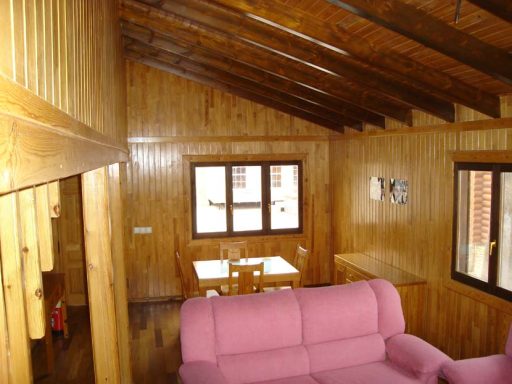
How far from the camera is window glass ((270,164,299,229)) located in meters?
8.20

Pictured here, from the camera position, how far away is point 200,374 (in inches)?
142

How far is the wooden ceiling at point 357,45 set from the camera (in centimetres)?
326

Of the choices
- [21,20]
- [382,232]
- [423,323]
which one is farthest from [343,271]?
[21,20]

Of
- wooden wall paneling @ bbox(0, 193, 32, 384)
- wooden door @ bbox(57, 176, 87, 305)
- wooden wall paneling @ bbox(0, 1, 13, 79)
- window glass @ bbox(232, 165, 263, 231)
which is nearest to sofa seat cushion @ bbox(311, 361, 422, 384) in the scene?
wooden wall paneling @ bbox(0, 193, 32, 384)

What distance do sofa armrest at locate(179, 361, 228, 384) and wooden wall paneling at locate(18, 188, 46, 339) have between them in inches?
93.9

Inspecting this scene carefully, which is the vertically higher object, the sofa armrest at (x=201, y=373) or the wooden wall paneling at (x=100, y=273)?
the wooden wall paneling at (x=100, y=273)

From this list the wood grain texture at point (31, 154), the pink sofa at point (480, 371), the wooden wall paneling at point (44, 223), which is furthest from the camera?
the pink sofa at point (480, 371)

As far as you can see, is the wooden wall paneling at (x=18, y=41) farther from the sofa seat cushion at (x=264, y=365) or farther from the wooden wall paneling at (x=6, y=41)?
the sofa seat cushion at (x=264, y=365)

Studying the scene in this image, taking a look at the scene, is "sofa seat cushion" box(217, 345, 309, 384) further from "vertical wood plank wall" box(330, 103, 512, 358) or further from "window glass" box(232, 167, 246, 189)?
"window glass" box(232, 167, 246, 189)

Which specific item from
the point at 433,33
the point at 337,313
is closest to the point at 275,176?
the point at 337,313

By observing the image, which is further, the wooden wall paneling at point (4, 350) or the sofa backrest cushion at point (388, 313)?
the sofa backrest cushion at point (388, 313)

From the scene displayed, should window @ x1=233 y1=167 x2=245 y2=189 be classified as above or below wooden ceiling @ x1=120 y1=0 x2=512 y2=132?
Answer: below

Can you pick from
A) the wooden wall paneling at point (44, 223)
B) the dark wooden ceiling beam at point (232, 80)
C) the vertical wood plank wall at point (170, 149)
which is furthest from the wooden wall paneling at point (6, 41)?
the vertical wood plank wall at point (170, 149)

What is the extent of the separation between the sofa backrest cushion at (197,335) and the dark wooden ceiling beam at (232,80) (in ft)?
12.5
